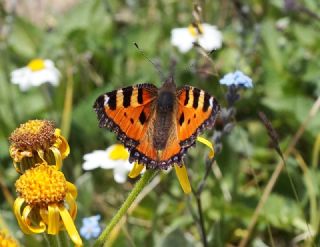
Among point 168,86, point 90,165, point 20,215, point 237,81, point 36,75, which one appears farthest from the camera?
point 36,75

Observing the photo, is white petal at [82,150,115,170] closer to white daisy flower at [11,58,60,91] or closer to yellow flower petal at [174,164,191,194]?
white daisy flower at [11,58,60,91]

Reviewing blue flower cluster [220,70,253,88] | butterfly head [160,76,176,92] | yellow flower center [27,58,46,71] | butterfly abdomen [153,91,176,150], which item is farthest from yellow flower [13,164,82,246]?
yellow flower center [27,58,46,71]

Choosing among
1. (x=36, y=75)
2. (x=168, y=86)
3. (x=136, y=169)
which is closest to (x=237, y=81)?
(x=168, y=86)

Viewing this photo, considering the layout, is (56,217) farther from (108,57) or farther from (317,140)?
(108,57)

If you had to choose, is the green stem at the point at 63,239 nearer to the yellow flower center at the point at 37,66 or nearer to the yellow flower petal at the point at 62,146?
the yellow flower petal at the point at 62,146

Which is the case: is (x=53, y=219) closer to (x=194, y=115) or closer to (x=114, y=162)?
(x=194, y=115)
